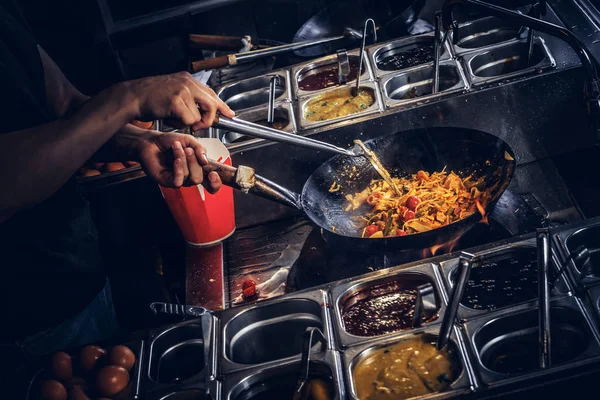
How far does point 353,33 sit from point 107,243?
2.63 meters

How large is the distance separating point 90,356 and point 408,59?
3.18m

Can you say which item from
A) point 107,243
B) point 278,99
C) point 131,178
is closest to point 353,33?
point 278,99

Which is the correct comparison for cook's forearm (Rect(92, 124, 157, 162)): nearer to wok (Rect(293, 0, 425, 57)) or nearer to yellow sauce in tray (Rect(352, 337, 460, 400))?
yellow sauce in tray (Rect(352, 337, 460, 400))

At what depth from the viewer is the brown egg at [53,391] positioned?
266 centimetres

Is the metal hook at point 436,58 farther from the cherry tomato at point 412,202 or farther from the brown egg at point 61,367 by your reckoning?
the brown egg at point 61,367

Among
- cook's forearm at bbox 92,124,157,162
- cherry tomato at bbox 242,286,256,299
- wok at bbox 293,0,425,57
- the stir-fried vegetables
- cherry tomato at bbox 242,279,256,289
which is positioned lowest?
cherry tomato at bbox 242,286,256,299

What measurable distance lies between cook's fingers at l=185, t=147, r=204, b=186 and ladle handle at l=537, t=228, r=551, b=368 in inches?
66.8

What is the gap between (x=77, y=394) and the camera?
2.70 m

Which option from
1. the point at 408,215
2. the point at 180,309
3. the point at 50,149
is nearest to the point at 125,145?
the point at 50,149

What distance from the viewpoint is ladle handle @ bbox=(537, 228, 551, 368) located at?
2293 mm

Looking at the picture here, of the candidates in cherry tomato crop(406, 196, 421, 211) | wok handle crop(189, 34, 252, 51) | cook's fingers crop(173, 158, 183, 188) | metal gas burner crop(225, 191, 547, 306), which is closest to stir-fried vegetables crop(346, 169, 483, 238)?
cherry tomato crop(406, 196, 421, 211)

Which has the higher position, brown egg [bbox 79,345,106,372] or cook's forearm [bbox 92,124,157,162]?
cook's forearm [bbox 92,124,157,162]

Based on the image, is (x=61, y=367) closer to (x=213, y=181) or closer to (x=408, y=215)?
(x=213, y=181)

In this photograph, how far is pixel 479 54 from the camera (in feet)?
14.5
